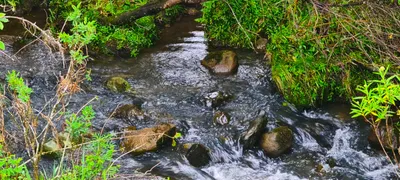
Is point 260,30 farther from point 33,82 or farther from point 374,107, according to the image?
point 374,107

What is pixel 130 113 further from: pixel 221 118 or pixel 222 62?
pixel 222 62

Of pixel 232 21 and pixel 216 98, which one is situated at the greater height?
pixel 232 21

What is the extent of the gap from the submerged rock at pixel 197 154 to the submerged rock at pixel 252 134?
20.5 inches

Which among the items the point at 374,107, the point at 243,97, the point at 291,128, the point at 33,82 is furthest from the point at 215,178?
the point at 33,82

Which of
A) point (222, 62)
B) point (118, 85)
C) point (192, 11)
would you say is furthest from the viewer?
point (192, 11)

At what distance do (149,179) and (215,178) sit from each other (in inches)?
38.6

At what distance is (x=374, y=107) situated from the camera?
314cm

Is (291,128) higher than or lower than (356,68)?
lower

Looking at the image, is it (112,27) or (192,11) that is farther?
(192,11)

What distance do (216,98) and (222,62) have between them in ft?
4.02

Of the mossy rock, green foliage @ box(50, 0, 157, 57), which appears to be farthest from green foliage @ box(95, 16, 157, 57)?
the mossy rock

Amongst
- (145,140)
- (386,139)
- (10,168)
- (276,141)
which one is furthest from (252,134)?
(10,168)

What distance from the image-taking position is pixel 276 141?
5.47 m

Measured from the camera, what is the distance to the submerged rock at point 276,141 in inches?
214
